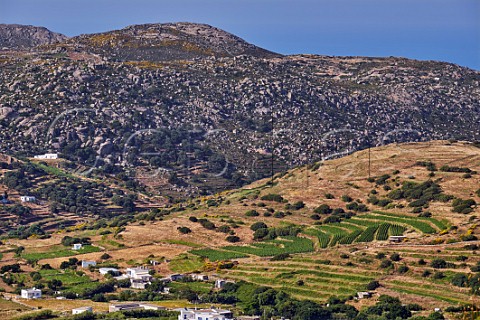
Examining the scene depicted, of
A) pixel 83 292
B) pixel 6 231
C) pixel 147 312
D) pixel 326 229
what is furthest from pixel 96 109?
pixel 147 312

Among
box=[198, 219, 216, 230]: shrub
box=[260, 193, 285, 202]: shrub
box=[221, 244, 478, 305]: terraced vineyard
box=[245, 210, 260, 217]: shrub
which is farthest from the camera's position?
box=[260, 193, 285, 202]: shrub

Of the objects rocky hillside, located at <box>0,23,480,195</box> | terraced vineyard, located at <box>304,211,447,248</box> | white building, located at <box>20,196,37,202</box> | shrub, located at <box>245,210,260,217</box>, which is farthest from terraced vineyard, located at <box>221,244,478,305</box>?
rocky hillside, located at <box>0,23,480,195</box>

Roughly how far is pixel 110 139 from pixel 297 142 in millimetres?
30158

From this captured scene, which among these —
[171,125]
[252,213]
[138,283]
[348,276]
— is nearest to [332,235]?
[252,213]

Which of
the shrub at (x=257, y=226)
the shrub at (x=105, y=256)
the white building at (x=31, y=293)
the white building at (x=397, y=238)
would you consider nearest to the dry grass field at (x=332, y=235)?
the shrub at (x=105, y=256)

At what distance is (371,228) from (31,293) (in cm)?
3487

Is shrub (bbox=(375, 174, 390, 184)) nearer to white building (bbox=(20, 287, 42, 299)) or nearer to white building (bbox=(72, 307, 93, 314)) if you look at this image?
white building (bbox=(20, 287, 42, 299))

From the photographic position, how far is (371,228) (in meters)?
112

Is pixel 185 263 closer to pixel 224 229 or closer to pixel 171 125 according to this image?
pixel 224 229

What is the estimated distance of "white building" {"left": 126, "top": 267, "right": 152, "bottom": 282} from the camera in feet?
332

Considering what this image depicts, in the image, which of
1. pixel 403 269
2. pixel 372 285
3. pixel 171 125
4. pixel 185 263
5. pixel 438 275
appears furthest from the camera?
pixel 171 125

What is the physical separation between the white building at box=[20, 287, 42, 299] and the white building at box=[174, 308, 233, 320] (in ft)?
56.0

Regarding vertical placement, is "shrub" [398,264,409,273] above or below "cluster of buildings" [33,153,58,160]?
below

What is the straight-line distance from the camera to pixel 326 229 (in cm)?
11569
